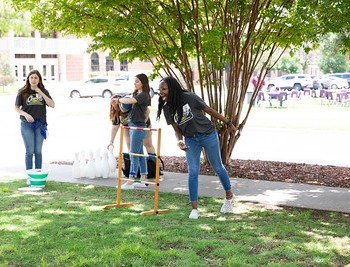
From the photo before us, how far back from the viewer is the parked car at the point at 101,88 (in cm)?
4603

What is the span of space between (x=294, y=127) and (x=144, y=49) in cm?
1194

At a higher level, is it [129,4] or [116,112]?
[129,4]

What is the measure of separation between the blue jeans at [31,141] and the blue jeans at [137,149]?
1555 mm

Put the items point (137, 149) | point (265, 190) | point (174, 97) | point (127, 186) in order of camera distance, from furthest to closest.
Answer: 1. point (127, 186)
2. point (265, 190)
3. point (137, 149)
4. point (174, 97)

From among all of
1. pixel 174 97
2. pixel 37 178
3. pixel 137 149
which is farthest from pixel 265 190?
pixel 37 178

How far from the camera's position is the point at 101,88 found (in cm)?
4638

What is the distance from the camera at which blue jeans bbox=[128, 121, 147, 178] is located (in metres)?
9.67

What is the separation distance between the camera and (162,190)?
9.95 metres

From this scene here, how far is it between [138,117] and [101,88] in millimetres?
36994

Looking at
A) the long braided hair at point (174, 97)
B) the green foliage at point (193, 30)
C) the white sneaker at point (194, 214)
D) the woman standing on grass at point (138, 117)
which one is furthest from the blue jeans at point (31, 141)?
the white sneaker at point (194, 214)

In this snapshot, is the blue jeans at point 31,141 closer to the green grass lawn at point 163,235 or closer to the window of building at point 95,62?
the green grass lawn at point 163,235

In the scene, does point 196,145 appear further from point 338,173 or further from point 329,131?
point 329,131

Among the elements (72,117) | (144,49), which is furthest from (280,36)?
(72,117)

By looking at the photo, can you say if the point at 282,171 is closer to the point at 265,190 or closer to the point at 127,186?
the point at 265,190
